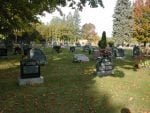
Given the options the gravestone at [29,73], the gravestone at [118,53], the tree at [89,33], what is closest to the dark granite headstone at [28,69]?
the gravestone at [29,73]

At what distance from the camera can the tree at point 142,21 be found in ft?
141

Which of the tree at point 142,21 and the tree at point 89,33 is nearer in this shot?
the tree at point 142,21

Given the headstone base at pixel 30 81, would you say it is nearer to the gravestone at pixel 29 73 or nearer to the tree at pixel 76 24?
the gravestone at pixel 29 73

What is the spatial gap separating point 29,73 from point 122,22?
67.6 metres

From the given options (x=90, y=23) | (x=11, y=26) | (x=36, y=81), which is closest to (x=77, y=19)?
(x=90, y=23)

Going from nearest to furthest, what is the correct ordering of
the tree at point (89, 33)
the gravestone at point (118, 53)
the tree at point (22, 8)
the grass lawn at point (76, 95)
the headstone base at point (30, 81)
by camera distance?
1. the grass lawn at point (76, 95)
2. the headstone base at point (30, 81)
3. the tree at point (22, 8)
4. the gravestone at point (118, 53)
5. the tree at point (89, 33)

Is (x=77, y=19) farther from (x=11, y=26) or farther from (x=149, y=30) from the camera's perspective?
(x=11, y=26)

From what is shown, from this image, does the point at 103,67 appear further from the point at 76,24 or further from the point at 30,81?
the point at 76,24

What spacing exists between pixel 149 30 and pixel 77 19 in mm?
104825

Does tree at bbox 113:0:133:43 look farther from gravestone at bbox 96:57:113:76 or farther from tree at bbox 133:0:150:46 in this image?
gravestone at bbox 96:57:113:76

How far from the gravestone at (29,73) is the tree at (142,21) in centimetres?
2927

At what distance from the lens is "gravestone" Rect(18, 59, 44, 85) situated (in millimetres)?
15742

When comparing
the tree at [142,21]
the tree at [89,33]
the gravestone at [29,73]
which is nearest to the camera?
the gravestone at [29,73]

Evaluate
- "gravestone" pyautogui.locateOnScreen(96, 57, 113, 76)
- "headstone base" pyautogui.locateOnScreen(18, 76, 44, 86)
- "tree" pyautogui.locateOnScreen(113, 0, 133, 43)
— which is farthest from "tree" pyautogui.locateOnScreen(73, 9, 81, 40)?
"headstone base" pyautogui.locateOnScreen(18, 76, 44, 86)
